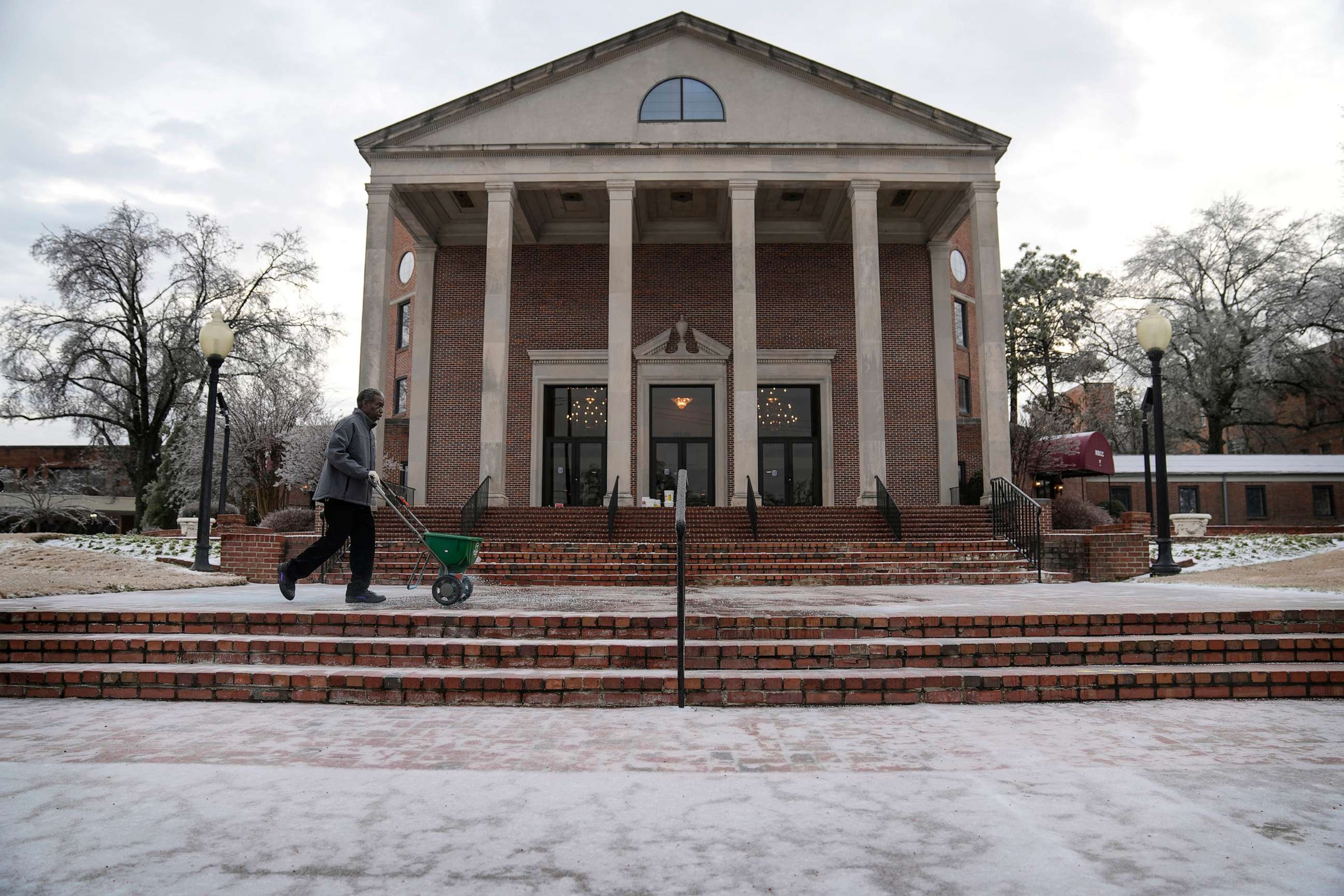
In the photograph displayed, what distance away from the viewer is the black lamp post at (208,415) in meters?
12.0

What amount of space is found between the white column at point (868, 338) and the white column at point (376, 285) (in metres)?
11.5

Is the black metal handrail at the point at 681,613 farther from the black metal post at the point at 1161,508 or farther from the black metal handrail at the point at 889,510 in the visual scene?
the black metal handrail at the point at 889,510

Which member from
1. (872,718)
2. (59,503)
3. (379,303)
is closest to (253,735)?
(872,718)

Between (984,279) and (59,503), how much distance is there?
1246 inches

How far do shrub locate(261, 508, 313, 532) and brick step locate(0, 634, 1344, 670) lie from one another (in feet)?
48.5

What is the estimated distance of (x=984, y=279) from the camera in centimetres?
2000

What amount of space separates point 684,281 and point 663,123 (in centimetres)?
460

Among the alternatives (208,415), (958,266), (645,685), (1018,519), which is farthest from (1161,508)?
(958,266)

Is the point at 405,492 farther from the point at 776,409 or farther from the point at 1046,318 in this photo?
the point at 1046,318

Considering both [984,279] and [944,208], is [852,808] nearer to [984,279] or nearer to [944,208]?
[984,279]

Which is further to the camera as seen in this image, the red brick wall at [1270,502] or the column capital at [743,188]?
the red brick wall at [1270,502]

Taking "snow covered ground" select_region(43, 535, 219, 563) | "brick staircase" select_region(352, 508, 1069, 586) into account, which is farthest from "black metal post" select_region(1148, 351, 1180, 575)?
"snow covered ground" select_region(43, 535, 219, 563)

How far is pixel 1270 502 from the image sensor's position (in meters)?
34.7

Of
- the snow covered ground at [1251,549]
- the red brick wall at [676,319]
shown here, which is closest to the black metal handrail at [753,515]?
the red brick wall at [676,319]
